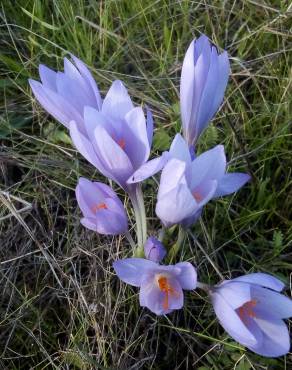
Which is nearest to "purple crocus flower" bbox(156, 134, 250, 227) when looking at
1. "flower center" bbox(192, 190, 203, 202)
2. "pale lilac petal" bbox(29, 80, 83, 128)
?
"flower center" bbox(192, 190, 203, 202)

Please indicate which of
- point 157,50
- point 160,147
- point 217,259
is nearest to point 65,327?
point 217,259

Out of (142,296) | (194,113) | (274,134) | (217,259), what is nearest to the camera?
(142,296)

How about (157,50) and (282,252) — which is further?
(157,50)

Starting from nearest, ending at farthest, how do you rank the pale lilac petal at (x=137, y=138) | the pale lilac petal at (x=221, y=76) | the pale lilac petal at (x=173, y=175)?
1. the pale lilac petal at (x=173, y=175)
2. the pale lilac petal at (x=137, y=138)
3. the pale lilac petal at (x=221, y=76)

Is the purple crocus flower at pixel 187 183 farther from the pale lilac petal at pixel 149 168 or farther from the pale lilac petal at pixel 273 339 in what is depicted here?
the pale lilac petal at pixel 273 339

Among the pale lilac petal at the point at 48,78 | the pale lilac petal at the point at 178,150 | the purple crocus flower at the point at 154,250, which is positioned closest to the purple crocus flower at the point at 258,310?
the purple crocus flower at the point at 154,250

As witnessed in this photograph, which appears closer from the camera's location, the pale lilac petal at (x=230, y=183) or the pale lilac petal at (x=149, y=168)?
the pale lilac petal at (x=149, y=168)

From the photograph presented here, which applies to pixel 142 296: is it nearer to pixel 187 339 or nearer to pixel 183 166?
pixel 183 166
